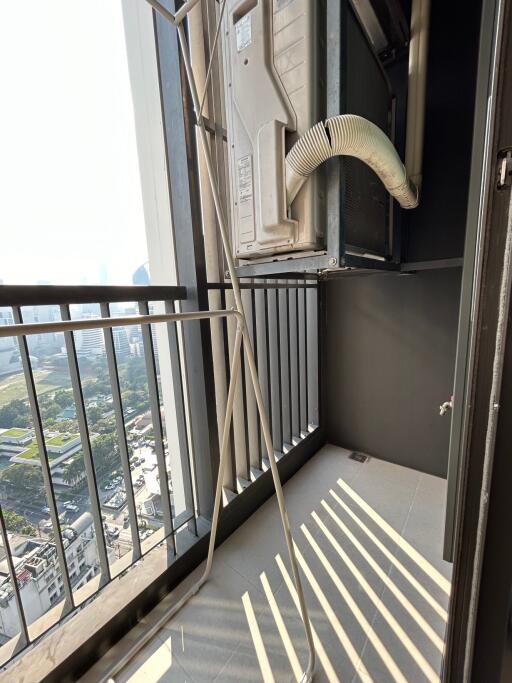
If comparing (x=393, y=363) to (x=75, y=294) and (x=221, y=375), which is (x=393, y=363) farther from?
(x=75, y=294)

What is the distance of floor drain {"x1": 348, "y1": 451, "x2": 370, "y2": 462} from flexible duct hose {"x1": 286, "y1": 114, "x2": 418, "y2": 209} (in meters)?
1.94

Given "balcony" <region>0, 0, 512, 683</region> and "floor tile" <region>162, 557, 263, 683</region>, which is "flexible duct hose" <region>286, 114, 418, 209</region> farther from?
"floor tile" <region>162, 557, 263, 683</region>

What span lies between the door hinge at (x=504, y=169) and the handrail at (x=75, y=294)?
108cm

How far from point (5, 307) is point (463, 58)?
2420 millimetres

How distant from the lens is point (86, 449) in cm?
112

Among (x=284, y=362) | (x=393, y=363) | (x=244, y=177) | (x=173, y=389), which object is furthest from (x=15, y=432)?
(x=393, y=363)

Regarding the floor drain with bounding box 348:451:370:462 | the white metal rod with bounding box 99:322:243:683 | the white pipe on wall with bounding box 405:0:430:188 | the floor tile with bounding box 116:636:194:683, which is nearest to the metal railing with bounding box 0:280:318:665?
the white metal rod with bounding box 99:322:243:683

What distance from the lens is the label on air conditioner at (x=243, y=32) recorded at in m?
1.00

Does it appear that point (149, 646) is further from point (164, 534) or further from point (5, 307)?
point (5, 307)

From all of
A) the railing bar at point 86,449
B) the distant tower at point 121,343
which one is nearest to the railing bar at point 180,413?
the distant tower at point 121,343

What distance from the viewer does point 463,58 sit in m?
1.55

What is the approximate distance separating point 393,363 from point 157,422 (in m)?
1.60

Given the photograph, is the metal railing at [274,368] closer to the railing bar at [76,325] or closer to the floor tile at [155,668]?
the railing bar at [76,325]

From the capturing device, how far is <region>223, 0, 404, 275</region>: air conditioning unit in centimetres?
92
